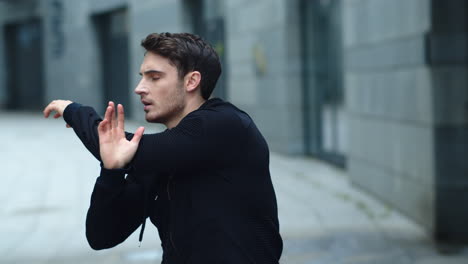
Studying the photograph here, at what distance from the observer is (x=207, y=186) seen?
8.09ft

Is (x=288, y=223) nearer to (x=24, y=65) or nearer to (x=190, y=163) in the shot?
(x=190, y=163)

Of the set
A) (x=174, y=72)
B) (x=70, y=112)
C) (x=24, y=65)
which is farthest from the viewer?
(x=24, y=65)

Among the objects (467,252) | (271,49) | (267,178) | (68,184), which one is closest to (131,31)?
(271,49)

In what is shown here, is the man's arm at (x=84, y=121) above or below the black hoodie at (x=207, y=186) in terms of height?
above

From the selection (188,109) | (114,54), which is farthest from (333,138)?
(114,54)

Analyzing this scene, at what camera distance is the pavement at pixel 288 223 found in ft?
21.0

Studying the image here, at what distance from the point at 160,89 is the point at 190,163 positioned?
30 centimetres

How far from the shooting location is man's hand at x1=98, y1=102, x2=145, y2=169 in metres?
2.42

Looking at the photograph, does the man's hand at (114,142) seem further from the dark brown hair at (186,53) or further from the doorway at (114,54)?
the doorway at (114,54)

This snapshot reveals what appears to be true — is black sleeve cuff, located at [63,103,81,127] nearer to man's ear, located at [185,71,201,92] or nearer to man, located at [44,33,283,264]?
man, located at [44,33,283,264]

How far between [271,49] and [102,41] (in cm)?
1202

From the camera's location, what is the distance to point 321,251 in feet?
21.2

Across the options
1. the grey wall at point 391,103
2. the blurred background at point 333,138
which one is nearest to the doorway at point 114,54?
the blurred background at point 333,138

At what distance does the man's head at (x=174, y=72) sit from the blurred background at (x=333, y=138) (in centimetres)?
387
